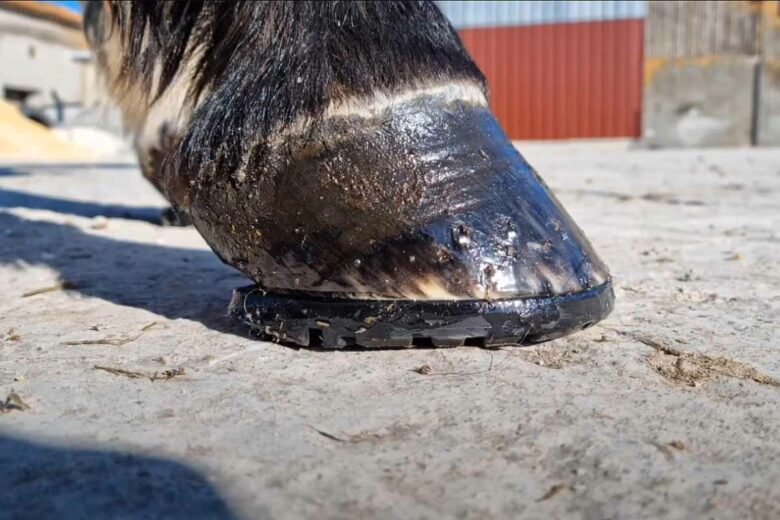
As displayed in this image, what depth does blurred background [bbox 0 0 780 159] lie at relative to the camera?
1269cm

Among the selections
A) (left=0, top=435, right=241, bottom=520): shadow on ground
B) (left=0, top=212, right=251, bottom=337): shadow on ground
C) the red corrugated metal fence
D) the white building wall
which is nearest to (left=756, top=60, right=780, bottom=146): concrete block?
the red corrugated metal fence

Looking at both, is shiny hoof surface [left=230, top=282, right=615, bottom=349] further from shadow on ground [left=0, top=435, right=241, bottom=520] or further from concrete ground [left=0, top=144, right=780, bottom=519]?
shadow on ground [left=0, top=435, right=241, bottom=520]

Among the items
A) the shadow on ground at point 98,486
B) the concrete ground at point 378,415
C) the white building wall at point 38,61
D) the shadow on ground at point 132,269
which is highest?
the shadow on ground at point 98,486

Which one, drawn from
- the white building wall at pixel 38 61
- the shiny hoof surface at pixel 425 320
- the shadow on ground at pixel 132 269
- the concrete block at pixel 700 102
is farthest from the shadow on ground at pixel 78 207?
the concrete block at pixel 700 102

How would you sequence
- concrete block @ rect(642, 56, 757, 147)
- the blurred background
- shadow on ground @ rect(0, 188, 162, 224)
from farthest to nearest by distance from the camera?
concrete block @ rect(642, 56, 757, 147) → the blurred background → shadow on ground @ rect(0, 188, 162, 224)

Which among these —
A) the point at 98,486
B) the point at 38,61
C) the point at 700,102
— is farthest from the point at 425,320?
the point at 38,61

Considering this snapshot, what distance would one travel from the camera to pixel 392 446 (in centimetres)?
95

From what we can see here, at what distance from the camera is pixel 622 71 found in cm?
1309

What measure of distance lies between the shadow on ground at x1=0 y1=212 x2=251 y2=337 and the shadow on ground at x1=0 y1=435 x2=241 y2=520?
552 millimetres

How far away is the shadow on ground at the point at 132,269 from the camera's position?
1.72m

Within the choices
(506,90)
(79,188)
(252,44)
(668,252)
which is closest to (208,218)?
(252,44)

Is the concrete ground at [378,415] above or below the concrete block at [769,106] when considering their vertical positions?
above

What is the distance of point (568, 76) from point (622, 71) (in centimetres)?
84

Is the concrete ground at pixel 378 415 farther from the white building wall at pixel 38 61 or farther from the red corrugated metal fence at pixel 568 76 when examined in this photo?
the white building wall at pixel 38 61
